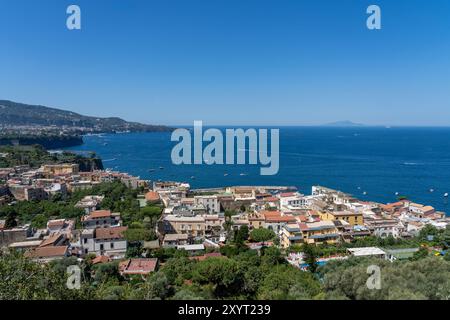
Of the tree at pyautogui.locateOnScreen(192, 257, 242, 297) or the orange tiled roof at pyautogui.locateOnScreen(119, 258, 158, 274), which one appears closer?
the tree at pyautogui.locateOnScreen(192, 257, 242, 297)

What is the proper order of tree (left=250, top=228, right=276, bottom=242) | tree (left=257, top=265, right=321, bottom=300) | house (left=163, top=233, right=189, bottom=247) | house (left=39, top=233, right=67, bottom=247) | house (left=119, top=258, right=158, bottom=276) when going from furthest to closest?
tree (left=250, top=228, right=276, bottom=242)
house (left=163, top=233, right=189, bottom=247)
house (left=39, top=233, right=67, bottom=247)
house (left=119, top=258, right=158, bottom=276)
tree (left=257, top=265, right=321, bottom=300)

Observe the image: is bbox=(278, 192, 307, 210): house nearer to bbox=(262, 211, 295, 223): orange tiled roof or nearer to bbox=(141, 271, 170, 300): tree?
bbox=(262, 211, 295, 223): orange tiled roof

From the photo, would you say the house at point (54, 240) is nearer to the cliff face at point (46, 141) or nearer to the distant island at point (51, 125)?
the cliff face at point (46, 141)

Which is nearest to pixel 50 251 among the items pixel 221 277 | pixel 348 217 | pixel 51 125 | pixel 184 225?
pixel 184 225

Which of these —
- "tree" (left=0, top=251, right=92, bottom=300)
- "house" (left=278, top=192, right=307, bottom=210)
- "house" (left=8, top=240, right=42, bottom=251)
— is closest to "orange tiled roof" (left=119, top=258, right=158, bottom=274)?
"house" (left=8, top=240, right=42, bottom=251)

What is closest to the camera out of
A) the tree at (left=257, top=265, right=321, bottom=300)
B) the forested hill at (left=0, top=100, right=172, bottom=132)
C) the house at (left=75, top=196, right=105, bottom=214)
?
the tree at (left=257, top=265, right=321, bottom=300)

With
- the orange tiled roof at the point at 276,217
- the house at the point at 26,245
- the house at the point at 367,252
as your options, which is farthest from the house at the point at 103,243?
the house at the point at 367,252
